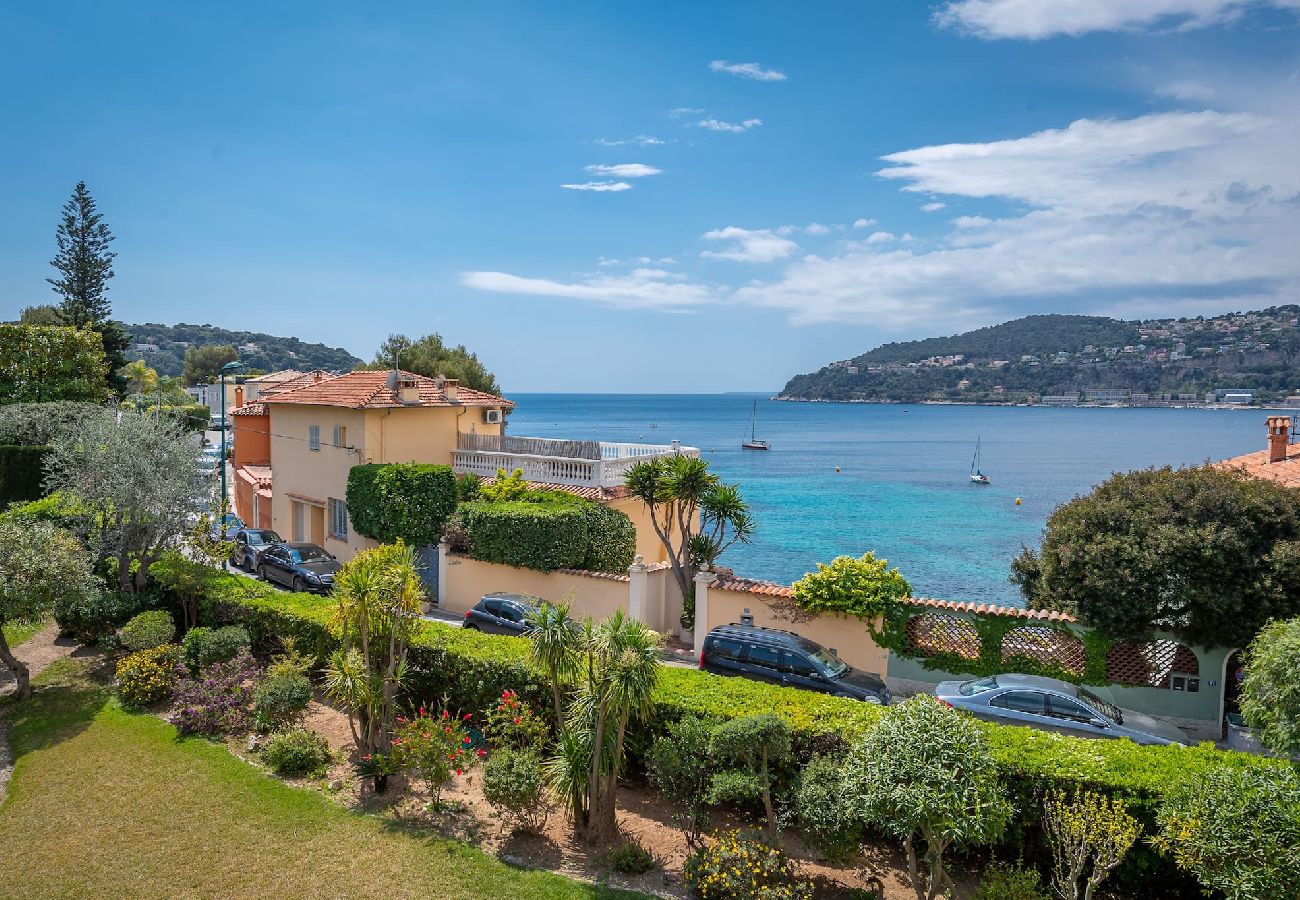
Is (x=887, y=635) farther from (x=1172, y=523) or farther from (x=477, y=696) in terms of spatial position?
(x=477, y=696)

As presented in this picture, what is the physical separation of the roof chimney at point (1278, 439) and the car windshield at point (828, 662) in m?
15.4

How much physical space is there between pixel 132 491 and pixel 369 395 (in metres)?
8.14

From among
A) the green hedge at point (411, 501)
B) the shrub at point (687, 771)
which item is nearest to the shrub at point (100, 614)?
the green hedge at point (411, 501)

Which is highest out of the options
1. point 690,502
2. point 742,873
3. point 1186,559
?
point 690,502

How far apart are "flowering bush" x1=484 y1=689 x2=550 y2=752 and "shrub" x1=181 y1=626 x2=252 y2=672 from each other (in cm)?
650

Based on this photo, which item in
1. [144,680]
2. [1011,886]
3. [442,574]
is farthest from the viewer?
[442,574]

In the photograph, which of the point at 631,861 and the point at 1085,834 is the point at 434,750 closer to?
the point at 631,861

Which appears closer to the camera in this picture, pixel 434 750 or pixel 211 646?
pixel 434 750

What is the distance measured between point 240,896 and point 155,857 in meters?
1.68

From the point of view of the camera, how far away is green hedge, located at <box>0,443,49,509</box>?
28.2 metres

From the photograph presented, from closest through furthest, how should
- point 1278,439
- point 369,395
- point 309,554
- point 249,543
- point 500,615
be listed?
1. point 500,615
2. point 1278,439
3. point 309,554
4. point 369,395
5. point 249,543

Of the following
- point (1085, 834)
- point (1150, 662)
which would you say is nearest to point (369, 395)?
point (1150, 662)

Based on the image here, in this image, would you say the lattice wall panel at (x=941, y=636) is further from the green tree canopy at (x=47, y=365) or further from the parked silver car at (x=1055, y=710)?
the green tree canopy at (x=47, y=365)

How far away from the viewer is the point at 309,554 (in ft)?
81.9
